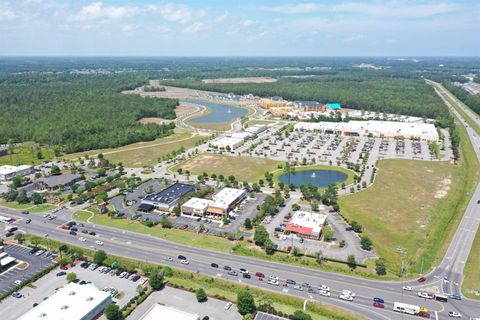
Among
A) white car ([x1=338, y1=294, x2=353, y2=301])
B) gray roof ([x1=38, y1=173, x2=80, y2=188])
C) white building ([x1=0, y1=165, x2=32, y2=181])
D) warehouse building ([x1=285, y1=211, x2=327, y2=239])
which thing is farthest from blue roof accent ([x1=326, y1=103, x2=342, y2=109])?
white car ([x1=338, y1=294, x2=353, y2=301])

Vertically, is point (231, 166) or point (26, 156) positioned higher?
point (231, 166)

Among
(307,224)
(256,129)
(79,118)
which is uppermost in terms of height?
(79,118)

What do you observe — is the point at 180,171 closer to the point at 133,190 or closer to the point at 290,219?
the point at 133,190

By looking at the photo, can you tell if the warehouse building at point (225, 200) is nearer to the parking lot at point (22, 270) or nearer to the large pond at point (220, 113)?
the parking lot at point (22, 270)

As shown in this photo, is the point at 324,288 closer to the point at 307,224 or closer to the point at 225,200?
the point at 307,224

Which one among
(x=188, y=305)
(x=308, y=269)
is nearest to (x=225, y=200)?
(x=308, y=269)

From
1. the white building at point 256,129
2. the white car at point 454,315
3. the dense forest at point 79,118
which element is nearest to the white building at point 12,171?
the dense forest at point 79,118

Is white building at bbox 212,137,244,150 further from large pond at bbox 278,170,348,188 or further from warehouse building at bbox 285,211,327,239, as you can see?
warehouse building at bbox 285,211,327,239
